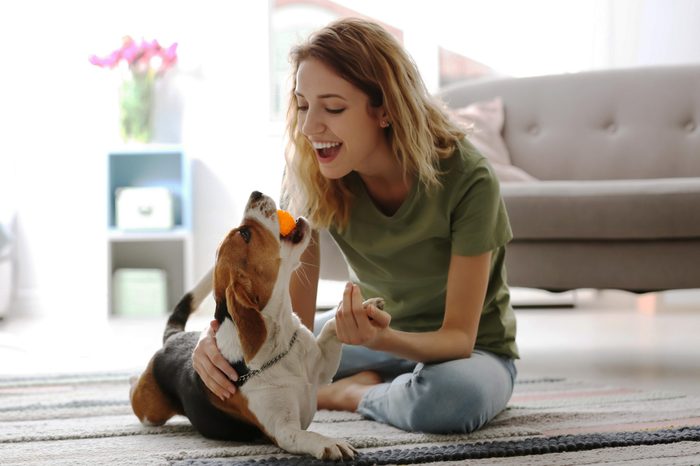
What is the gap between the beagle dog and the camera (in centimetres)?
145

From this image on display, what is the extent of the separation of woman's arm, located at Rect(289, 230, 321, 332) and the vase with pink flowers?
2.91 m

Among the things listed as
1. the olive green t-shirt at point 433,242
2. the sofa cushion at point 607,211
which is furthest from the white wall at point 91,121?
the olive green t-shirt at point 433,242

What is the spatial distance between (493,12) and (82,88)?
215 cm

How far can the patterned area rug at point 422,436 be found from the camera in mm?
1525

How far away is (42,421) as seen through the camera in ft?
6.43

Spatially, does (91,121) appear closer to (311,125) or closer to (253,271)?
(311,125)

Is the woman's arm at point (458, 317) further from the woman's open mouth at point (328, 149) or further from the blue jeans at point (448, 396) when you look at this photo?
the woman's open mouth at point (328, 149)

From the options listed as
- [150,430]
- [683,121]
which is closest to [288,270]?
[150,430]

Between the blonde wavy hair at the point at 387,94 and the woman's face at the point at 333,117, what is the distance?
0.02 m

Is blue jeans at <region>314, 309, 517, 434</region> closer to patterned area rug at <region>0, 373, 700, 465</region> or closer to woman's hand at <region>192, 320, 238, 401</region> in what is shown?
patterned area rug at <region>0, 373, 700, 465</region>

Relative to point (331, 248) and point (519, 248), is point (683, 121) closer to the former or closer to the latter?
point (519, 248)

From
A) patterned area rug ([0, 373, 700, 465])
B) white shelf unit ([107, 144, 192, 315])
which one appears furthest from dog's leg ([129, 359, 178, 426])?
white shelf unit ([107, 144, 192, 315])

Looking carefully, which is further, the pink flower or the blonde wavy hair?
the pink flower

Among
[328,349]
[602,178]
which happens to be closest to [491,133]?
[602,178]
